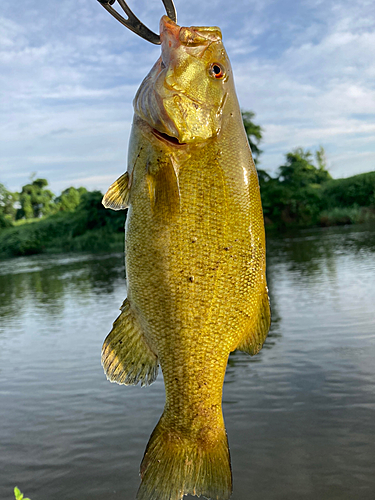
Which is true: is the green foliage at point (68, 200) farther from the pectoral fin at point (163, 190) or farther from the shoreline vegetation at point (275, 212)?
the pectoral fin at point (163, 190)

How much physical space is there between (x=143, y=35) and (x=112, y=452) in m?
8.71

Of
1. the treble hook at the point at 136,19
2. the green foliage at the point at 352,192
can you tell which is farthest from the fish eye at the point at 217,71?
the green foliage at the point at 352,192

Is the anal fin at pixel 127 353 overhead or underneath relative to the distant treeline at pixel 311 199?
underneath

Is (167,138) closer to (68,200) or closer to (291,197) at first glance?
(291,197)

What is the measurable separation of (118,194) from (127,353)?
2.66ft

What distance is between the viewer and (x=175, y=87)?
2.34m

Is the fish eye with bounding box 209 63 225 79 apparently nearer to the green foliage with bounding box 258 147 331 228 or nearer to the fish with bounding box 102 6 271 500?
the fish with bounding box 102 6 271 500

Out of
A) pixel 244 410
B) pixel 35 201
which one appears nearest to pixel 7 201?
pixel 35 201

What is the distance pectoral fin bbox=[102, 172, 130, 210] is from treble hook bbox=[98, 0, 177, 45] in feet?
2.32

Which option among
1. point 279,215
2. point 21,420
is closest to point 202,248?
point 21,420

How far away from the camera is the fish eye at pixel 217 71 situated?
2.40 metres

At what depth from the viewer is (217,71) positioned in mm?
2416

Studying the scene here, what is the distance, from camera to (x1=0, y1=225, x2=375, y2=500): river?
8.43m

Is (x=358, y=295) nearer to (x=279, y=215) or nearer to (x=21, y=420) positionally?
(x=21, y=420)
